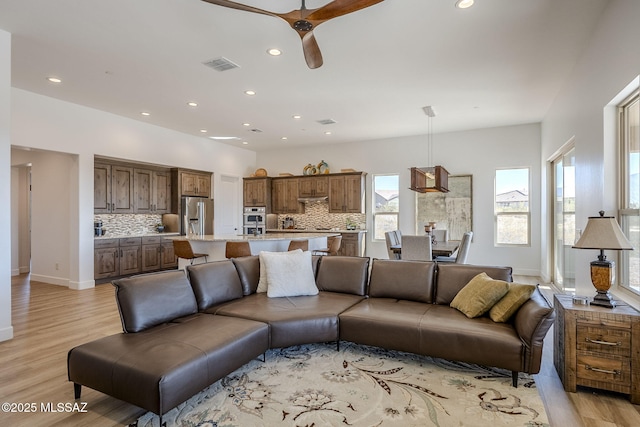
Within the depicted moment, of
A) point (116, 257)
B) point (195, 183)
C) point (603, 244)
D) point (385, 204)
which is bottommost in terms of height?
point (116, 257)

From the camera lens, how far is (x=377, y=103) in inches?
225

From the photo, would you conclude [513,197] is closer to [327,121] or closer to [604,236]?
[327,121]

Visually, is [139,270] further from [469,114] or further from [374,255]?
[469,114]

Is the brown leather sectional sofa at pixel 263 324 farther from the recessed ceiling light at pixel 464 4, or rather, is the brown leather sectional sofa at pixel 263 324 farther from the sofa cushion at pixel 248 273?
the recessed ceiling light at pixel 464 4

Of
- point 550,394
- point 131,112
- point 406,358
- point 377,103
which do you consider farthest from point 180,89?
point 550,394

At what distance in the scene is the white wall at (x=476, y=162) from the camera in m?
7.10

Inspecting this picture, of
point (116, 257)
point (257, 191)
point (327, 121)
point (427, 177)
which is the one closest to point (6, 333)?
point (116, 257)

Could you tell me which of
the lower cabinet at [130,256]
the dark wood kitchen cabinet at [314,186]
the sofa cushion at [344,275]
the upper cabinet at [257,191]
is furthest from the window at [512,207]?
the lower cabinet at [130,256]

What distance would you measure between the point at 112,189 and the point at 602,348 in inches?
289

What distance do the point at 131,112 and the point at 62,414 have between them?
17.5ft

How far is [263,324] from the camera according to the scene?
2818 millimetres

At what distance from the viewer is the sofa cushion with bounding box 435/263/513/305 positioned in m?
3.23

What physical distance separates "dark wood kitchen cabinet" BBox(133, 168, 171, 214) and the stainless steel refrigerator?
424mm

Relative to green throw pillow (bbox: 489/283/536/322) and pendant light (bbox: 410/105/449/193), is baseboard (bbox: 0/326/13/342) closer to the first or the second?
green throw pillow (bbox: 489/283/536/322)
